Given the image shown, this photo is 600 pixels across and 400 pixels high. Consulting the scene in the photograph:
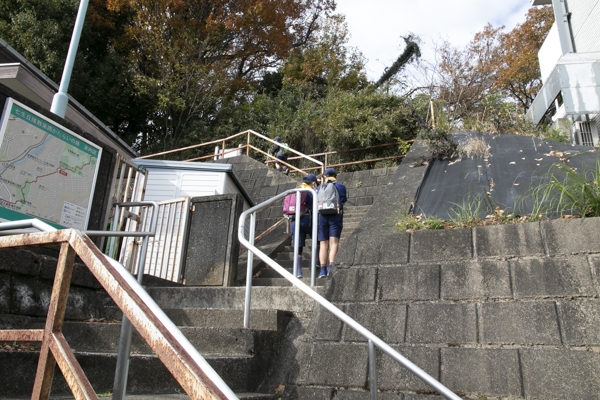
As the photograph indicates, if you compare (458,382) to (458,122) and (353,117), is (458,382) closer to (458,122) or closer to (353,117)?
(458,122)

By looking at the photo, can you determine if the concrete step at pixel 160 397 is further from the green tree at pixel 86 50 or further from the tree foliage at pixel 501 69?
the green tree at pixel 86 50

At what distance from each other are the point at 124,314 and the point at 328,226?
436cm

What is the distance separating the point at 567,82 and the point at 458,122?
4.57 meters

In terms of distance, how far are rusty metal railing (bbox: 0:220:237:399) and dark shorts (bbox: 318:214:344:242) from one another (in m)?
4.03

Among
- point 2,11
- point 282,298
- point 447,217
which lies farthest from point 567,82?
point 2,11

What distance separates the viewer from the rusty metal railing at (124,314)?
1272mm

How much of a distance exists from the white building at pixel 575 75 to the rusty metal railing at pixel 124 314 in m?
10.6

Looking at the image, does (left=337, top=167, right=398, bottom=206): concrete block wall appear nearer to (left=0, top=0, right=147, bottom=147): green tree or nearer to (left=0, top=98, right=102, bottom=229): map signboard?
(left=0, top=98, right=102, bottom=229): map signboard

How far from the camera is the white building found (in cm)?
1009

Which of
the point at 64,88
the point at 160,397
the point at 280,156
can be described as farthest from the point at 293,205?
the point at 280,156

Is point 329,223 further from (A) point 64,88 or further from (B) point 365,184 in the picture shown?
(B) point 365,184

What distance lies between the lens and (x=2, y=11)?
1775cm

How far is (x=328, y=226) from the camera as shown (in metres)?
5.84

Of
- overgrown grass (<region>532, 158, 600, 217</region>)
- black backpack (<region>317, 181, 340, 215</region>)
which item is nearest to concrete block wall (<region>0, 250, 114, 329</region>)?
black backpack (<region>317, 181, 340, 215</region>)
